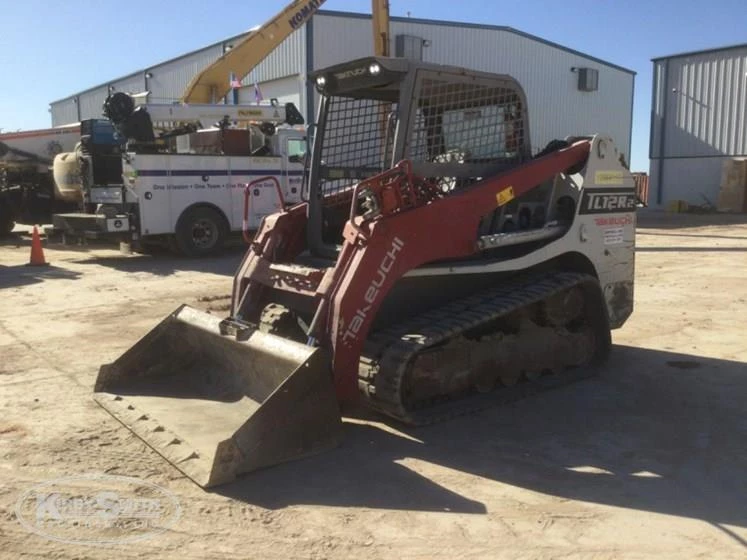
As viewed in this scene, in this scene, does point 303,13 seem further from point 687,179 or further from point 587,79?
point 687,179

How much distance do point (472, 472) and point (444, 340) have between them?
1.06 metres

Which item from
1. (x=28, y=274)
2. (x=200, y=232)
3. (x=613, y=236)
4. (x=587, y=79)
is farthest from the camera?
(x=587, y=79)

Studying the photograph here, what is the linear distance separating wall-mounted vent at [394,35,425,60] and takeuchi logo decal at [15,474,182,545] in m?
22.6

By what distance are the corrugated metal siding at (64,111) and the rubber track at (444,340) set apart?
148 feet

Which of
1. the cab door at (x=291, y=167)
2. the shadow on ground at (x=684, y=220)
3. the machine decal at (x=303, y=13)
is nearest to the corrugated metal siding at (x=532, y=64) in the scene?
the shadow on ground at (x=684, y=220)

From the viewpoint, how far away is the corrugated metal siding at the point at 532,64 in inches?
957

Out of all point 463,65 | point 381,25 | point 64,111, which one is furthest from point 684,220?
point 64,111

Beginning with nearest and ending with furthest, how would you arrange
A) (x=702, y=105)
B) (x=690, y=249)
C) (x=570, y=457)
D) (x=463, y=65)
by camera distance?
(x=570, y=457) < (x=690, y=249) < (x=463, y=65) < (x=702, y=105)

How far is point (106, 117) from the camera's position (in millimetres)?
14648

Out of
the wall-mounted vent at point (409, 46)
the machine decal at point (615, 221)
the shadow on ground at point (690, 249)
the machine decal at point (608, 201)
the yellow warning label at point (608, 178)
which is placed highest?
the wall-mounted vent at point (409, 46)

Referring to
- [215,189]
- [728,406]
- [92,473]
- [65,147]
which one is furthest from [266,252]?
[65,147]

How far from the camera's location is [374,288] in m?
4.80

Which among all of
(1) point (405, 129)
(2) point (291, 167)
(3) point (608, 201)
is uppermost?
(1) point (405, 129)

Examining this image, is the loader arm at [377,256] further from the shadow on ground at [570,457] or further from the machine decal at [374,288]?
the shadow on ground at [570,457]
